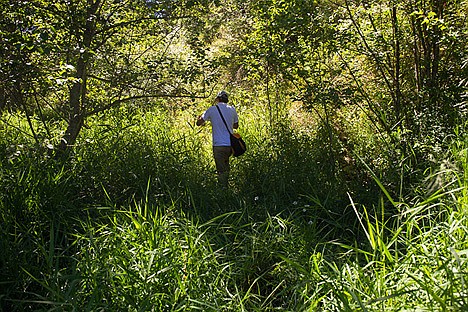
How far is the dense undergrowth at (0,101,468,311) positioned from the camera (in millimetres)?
2762

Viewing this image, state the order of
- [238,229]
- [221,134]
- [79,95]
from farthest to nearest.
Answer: [221,134] → [79,95] → [238,229]

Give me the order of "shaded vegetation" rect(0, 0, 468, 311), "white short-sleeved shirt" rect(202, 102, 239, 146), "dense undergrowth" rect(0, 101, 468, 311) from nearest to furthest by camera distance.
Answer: "dense undergrowth" rect(0, 101, 468, 311)
"shaded vegetation" rect(0, 0, 468, 311)
"white short-sleeved shirt" rect(202, 102, 239, 146)

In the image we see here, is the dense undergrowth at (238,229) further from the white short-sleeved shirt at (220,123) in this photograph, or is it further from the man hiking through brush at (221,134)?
the white short-sleeved shirt at (220,123)

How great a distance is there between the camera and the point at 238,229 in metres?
4.12

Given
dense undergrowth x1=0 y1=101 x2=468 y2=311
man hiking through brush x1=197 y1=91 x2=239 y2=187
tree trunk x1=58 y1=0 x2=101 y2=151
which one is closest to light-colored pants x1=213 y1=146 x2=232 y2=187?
man hiking through brush x1=197 y1=91 x2=239 y2=187

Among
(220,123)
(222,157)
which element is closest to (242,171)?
(222,157)

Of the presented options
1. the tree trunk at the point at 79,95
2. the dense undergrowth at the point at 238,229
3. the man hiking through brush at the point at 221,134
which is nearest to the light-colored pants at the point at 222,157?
the man hiking through brush at the point at 221,134

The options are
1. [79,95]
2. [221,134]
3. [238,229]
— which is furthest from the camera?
[221,134]

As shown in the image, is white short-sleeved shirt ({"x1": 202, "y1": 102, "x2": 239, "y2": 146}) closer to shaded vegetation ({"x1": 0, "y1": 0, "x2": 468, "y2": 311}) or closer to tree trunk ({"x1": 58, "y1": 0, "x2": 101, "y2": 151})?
shaded vegetation ({"x1": 0, "y1": 0, "x2": 468, "y2": 311})

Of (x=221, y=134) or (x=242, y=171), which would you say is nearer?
(x=242, y=171)

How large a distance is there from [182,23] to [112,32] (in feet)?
2.95

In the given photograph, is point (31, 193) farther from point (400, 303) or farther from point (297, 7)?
point (297, 7)

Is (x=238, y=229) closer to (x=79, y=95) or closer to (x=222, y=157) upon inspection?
(x=222, y=157)

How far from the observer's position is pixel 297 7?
5.68 m
